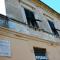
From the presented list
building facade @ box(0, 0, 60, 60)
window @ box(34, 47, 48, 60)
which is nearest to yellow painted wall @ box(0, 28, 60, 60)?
building facade @ box(0, 0, 60, 60)

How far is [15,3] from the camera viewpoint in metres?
7.79

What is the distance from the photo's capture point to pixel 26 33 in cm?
698

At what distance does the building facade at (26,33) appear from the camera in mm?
5791

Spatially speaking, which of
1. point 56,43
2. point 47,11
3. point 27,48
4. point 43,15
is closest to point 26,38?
point 27,48

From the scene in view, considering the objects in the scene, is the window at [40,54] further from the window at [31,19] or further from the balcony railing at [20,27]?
the window at [31,19]

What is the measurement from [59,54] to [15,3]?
12.2ft

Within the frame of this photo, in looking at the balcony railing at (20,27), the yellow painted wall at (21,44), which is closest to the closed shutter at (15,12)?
the balcony railing at (20,27)

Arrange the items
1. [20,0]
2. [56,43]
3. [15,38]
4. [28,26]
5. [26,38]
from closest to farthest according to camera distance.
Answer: [15,38]
[26,38]
[28,26]
[20,0]
[56,43]

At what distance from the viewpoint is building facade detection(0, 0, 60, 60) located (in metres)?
5.79

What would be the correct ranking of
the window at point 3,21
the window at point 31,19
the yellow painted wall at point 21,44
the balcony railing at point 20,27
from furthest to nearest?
the window at point 31,19
the balcony railing at point 20,27
the window at point 3,21
the yellow painted wall at point 21,44

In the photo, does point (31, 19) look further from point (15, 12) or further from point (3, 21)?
point (3, 21)

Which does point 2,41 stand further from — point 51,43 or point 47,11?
point 47,11

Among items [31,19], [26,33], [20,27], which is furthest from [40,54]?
[31,19]

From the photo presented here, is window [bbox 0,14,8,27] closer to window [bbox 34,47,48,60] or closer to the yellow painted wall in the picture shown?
the yellow painted wall
